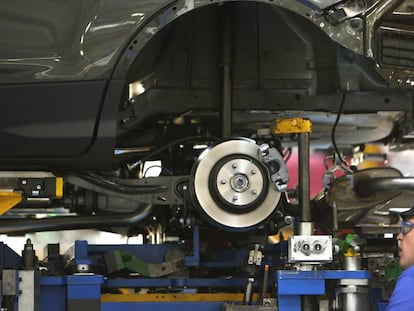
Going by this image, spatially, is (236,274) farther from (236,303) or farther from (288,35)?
(288,35)

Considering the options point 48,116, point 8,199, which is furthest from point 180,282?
point 48,116

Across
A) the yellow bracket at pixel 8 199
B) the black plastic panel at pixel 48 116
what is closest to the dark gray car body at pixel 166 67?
the black plastic panel at pixel 48 116

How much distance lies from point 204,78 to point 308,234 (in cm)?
93

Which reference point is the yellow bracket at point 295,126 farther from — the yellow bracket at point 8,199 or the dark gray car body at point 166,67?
the yellow bracket at point 8,199

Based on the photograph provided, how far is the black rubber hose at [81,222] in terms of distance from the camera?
3.54m

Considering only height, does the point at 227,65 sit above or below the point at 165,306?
above

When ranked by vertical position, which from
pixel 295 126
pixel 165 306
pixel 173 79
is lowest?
pixel 165 306

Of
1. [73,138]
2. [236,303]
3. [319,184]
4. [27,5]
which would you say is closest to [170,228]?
[236,303]

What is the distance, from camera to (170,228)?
386cm

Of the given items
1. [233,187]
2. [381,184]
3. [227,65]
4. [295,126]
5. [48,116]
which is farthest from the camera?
[381,184]

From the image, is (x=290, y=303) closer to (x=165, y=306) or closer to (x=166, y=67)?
(x=165, y=306)

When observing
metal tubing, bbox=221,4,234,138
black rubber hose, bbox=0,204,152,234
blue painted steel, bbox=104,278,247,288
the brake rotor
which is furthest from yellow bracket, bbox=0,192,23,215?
metal tubing, bbox=221,4,234,138

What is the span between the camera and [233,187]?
3.06 m

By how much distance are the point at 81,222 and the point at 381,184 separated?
4.67 feet
